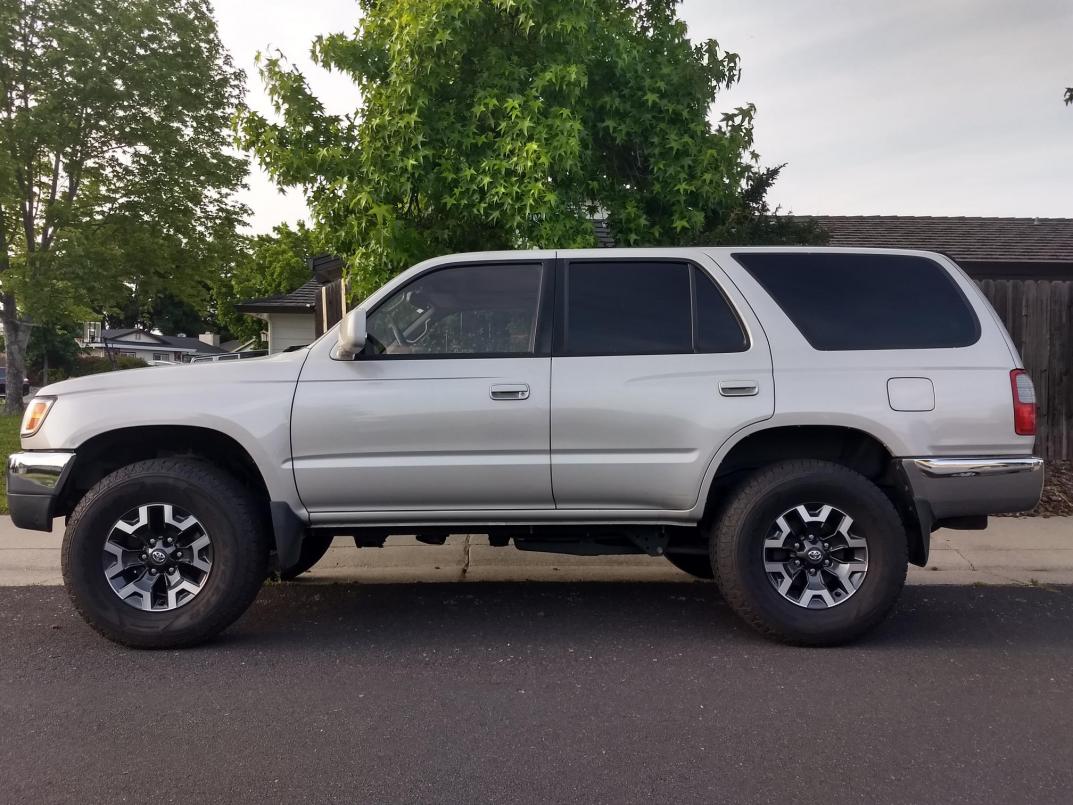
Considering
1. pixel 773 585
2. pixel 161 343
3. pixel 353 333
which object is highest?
pixel 161 343

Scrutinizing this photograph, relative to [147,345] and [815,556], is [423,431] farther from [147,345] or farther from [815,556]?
[147,345]

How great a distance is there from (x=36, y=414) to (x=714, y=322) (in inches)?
135

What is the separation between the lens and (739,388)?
430 cm

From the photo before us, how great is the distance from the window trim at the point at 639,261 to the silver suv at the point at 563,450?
0.02 m

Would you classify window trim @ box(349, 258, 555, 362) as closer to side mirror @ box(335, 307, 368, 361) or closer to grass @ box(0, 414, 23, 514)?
side mirror @ box(335, 307, 368, 361)

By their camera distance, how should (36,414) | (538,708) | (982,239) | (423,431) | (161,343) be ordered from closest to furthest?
1. (538,708)
2. (423,431)
3. (36,414)
4. (982,239)
5. (161,343)

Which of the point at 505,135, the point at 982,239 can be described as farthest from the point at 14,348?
the point at 982,239

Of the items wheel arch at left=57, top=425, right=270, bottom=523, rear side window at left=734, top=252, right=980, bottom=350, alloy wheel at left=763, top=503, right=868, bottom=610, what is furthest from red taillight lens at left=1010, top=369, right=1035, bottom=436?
wheel arch at left=57, top=425, right=270, bottom=523

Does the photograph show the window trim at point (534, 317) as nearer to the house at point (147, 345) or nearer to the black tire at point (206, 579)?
the black tire at point (206, 579)

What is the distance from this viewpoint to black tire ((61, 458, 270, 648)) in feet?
13.8

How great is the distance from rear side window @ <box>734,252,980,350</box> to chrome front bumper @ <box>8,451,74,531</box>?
11.6 feet

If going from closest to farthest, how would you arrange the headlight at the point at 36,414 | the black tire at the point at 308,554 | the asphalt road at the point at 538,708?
the asphalt road at the point at 538,708
the headlight at the point at 36,414
the black tire at the point at 308,554

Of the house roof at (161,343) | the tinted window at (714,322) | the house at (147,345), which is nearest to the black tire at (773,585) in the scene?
the tinted window at (714,322)

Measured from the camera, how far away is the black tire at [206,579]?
13.8ft
